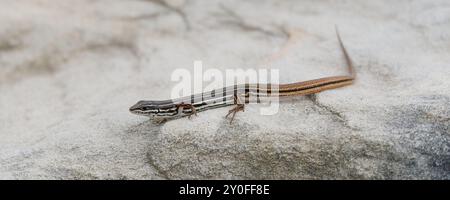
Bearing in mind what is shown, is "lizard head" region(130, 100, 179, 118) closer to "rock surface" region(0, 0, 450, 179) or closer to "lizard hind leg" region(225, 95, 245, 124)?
"rock surface" region(0, 0, 450, 179)

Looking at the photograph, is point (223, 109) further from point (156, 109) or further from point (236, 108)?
point (156, 109)

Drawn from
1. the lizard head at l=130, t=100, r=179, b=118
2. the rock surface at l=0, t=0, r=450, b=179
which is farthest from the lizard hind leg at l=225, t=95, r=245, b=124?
the lizard head at l=130, t=100, r=179, b=118

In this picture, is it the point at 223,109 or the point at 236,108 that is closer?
the point at 236,108

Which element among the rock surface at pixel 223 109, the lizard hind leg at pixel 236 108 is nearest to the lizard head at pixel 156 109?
the rock surface at pixel 223 109

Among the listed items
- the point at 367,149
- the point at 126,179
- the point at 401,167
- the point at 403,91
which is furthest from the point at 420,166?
the point at 126,179

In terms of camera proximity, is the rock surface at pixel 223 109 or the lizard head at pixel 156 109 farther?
the lizard head at pixel 156 109

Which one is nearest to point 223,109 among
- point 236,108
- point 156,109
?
point 236,108

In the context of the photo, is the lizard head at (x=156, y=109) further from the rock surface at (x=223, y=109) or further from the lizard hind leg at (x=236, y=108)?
the lizard hind leg at (x=236, y=108)
